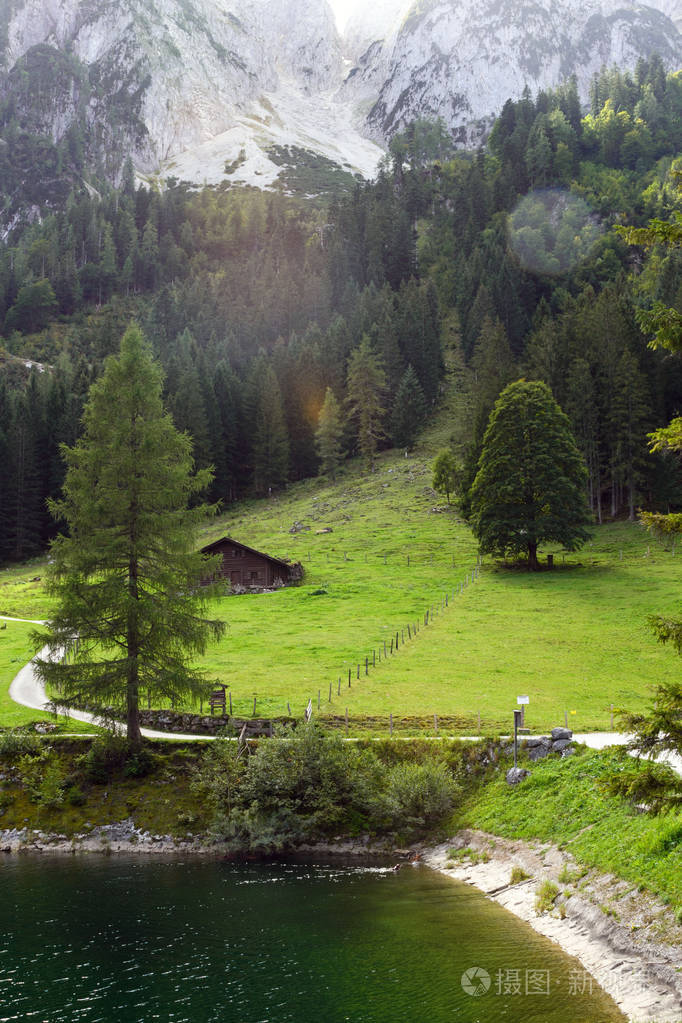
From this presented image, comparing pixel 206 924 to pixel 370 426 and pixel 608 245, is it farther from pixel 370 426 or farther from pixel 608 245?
pixel 608 245

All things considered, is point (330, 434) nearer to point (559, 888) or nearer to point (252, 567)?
point (252, 567)

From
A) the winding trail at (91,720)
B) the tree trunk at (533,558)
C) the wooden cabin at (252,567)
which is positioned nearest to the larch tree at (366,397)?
the wooden cabin at (252,567)

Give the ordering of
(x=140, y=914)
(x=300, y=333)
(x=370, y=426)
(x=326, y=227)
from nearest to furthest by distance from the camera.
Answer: (x=140, y=914), (x=370, y=426), (x=300, y=333), (x=326, y=227)

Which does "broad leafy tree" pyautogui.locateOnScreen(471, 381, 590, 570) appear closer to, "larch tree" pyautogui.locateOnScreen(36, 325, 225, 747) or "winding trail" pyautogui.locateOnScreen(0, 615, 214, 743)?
"winding trail" pyautogui.locateOnScreen(0, 615, 214, 743)

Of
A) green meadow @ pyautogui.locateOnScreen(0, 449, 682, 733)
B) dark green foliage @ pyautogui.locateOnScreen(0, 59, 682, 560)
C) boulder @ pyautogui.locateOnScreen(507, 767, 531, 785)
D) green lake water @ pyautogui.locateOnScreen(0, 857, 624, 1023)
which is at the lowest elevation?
green lake water @ pyautogui.locateOnScreen(0, 857, 624, 1023)

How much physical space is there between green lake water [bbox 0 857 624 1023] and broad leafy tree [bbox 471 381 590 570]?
43739 millimetres

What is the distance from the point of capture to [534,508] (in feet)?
227

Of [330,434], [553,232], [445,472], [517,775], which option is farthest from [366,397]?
[517,775]

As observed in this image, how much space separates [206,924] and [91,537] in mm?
16690

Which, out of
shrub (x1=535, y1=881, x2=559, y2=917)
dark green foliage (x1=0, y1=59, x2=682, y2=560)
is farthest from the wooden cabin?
shrub (x1=535, y1=881, x2=559, y2=917)

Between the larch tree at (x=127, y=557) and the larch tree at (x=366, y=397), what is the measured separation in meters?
75.3

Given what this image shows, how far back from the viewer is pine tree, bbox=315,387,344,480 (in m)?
110

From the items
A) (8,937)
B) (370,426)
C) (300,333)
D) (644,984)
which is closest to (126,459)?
(8,937)

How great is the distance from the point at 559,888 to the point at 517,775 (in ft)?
23.5
